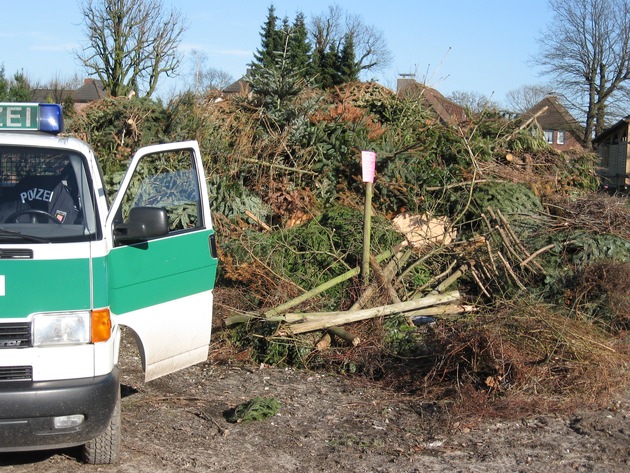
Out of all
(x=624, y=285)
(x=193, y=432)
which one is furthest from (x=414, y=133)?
(x=193, y=432)

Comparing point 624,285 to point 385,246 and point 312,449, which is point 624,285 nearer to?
point 385,246

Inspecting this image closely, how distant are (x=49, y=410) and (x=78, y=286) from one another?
731mm

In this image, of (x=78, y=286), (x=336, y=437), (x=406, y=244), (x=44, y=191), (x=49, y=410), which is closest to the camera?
(x=49, y=410)


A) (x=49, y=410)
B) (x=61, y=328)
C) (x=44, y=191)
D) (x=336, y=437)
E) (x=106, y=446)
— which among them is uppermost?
(x=44, y=191)

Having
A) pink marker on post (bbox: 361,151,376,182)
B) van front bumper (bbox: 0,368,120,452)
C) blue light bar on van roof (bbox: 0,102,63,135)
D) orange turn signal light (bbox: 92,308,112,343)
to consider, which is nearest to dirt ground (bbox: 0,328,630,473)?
van front bumper (bbox: 0,368,120,452)

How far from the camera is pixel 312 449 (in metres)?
5.62

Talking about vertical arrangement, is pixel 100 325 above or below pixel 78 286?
below

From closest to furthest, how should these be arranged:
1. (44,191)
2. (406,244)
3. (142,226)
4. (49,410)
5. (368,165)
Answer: (49,410)
(142,226)
(44,191)
(368,165)
(406,244)

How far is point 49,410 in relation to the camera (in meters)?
4.30

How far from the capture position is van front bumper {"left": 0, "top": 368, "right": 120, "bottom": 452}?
14.0ft

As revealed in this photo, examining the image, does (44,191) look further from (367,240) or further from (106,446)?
(367,240)

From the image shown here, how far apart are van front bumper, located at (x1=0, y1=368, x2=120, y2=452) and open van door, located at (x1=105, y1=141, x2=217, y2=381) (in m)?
0.56

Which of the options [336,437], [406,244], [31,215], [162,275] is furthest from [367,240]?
[31,215]

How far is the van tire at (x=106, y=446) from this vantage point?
4.96 m
